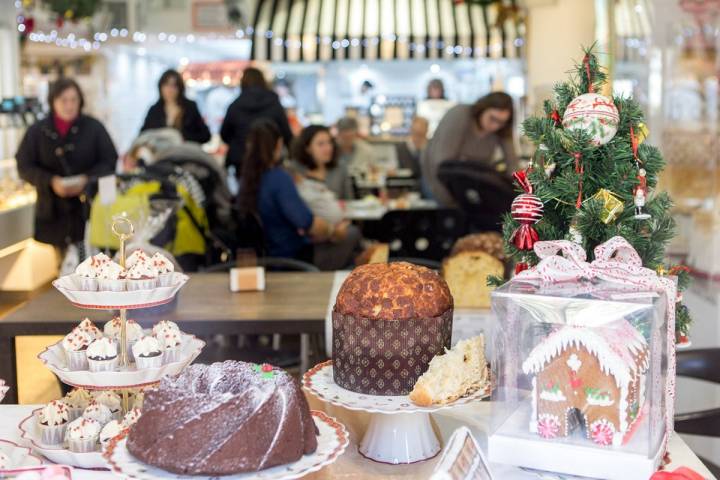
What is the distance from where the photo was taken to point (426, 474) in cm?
193

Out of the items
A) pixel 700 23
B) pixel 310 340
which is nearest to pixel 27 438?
pixel 310 340

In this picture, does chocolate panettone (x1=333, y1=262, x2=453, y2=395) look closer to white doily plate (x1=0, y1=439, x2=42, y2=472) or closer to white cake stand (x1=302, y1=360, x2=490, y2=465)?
white cake stand (x1=302, y1=360, x2=490, y2=465)

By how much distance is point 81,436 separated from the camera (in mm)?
1933

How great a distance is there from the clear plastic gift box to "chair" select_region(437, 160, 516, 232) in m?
4.17

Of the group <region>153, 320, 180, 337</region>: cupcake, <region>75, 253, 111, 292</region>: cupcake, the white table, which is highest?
<region>75, 253, 111, 292</region>: cupcake

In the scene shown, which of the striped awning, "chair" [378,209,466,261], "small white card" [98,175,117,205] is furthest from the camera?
the striped awning

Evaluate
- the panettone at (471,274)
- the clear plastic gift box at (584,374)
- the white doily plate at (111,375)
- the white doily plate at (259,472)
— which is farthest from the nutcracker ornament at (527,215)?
the panettone at (471,274)

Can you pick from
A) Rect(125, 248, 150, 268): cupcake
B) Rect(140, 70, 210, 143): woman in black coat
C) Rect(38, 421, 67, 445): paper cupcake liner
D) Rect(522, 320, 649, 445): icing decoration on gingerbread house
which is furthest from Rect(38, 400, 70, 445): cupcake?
Rect(140, 70, 210, 143): woman in black coat

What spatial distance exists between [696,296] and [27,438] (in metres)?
2.97

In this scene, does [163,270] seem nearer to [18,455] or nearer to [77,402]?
[77,402]

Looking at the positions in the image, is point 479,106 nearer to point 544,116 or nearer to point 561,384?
point 544,116

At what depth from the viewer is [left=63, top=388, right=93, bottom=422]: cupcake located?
2068 millimetres

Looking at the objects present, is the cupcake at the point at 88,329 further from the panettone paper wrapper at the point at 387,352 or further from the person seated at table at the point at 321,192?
the person seated at table at the point at 321,192

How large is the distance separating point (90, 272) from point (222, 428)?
0.69m
